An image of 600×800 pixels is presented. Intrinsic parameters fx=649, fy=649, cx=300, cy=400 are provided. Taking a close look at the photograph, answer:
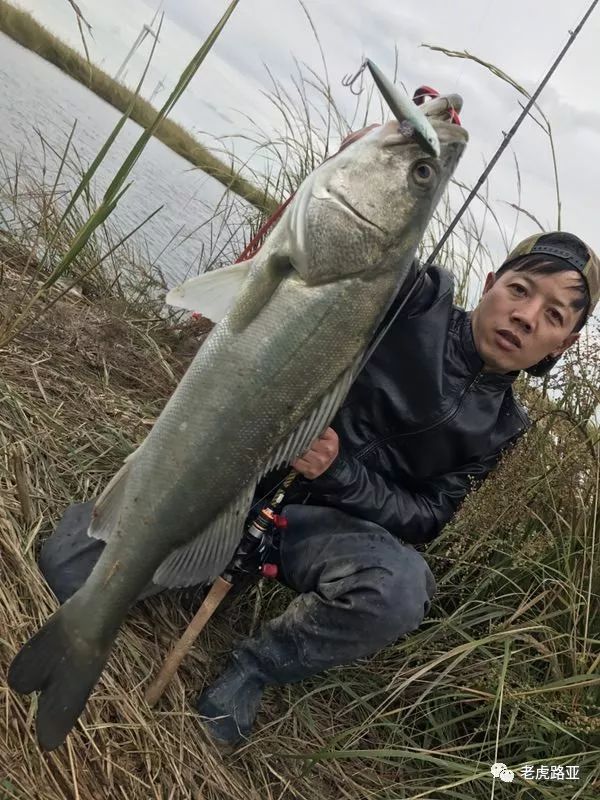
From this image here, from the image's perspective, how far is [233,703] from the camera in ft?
8.00

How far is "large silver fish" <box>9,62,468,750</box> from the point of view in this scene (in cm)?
182

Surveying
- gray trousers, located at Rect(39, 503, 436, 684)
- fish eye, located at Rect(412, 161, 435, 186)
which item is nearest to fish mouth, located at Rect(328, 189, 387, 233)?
fish eye, located at Rect(412, 161, 435, 186)

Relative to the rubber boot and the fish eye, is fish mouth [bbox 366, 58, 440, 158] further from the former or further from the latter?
the rubber boot

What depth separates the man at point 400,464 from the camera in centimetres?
249

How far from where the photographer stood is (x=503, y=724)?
2719 mm

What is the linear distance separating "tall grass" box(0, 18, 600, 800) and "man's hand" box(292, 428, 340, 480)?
34.0 inches

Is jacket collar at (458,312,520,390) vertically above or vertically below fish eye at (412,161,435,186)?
below

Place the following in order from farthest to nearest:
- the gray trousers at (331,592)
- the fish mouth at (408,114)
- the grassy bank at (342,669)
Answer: the gray trousers at (331,592), the grassy bank at (342,669), the fish mouth at (408,114)

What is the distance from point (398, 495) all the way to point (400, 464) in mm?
207

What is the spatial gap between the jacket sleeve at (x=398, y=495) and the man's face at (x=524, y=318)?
50 centimetres

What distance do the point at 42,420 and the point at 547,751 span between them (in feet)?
8.39

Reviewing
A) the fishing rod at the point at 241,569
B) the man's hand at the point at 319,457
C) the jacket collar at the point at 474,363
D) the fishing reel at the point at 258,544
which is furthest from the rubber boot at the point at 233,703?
the jacket collar at the point at 474,363

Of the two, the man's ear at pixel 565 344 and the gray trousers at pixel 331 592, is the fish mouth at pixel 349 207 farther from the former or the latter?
the man's ear at pixel 565 344

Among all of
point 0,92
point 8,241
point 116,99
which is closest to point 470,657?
point 8,241
